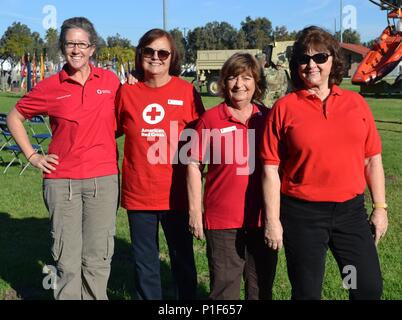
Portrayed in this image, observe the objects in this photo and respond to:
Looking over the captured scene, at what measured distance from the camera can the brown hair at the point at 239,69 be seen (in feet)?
9.92

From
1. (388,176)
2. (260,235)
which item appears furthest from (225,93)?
(388,176)

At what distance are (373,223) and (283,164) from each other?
616mm

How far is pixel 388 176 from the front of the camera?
8594 mm

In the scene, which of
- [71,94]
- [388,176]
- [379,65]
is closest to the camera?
[71,94]

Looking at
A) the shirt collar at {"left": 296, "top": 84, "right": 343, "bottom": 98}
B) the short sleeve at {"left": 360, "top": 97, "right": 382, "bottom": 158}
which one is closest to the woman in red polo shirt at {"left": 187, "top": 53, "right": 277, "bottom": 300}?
the shirt collar at {"left": 296, "top": 84, "right": 343, "bottom": 98}

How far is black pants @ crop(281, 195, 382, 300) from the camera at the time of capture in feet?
9.18

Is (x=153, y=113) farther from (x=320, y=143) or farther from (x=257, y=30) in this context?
(x=257, y=30)

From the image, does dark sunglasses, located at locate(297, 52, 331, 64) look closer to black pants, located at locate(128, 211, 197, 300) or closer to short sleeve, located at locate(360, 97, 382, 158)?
short sleeve, located at locate(360, 97, 382, 158)

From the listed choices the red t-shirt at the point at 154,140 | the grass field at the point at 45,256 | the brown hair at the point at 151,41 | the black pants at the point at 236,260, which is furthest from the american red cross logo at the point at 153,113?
the grass field at the point at 45,256

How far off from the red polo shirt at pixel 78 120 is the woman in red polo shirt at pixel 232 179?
24.5 inches

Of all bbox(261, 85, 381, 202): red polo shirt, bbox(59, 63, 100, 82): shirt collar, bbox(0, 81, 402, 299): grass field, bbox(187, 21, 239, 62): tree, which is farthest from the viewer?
bbox(187, 21, 239, 62): tree

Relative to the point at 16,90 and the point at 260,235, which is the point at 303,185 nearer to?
the point at 260,235

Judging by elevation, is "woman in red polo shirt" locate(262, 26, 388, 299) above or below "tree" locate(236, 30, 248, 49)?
below

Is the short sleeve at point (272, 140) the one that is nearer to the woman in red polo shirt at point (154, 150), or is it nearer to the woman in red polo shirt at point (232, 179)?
the woman in red polo shirt at point (232, 179)
